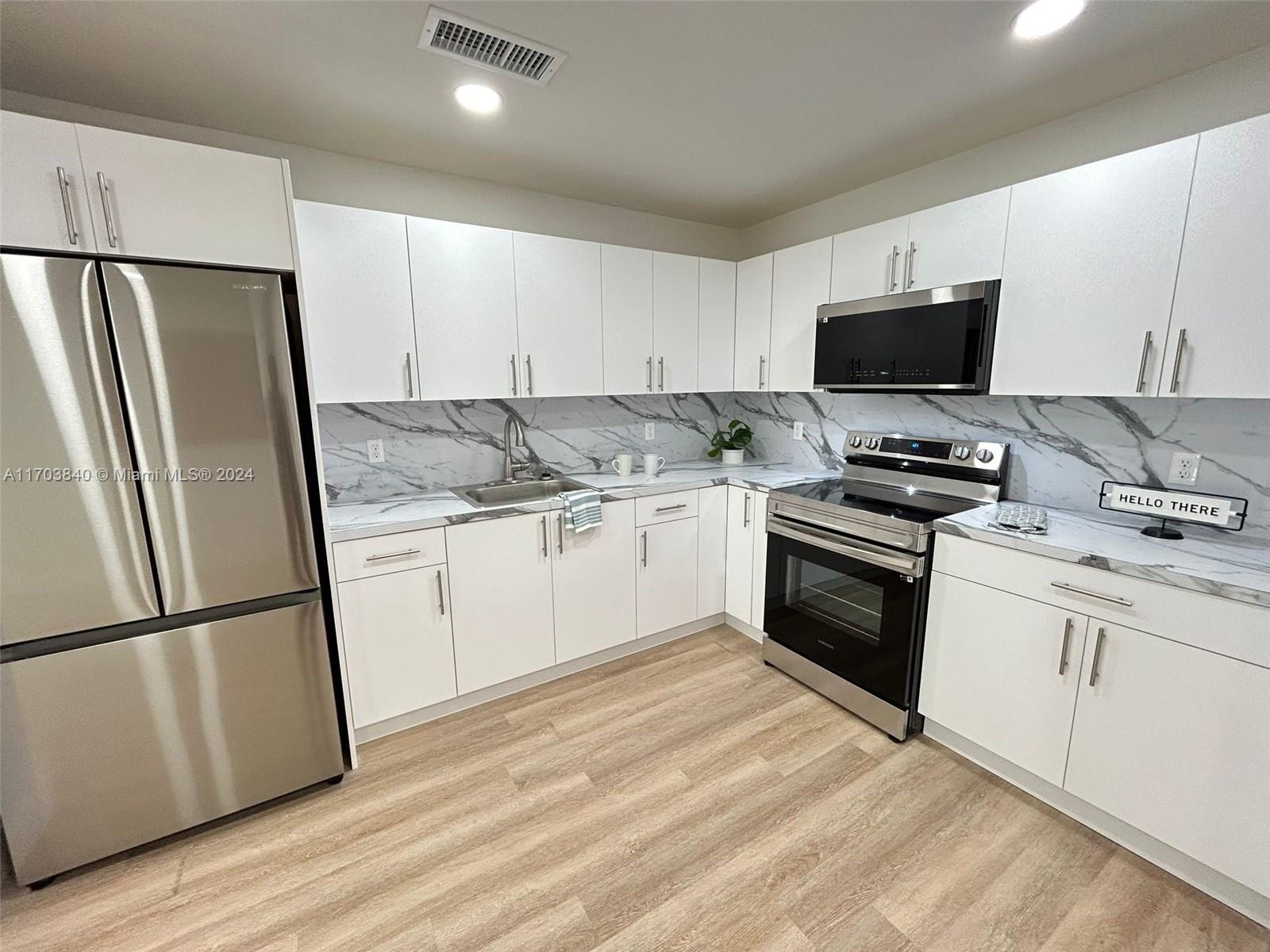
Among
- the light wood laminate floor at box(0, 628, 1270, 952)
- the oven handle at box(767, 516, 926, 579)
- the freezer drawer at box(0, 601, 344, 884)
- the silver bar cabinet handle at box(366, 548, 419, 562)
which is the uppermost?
the silver bar cabinet handle at box(366, 548, 419, 562)

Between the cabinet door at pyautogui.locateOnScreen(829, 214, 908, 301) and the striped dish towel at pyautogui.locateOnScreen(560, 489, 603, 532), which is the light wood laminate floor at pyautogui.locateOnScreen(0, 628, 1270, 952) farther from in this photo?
the cabinet door at pyautogui.locateOnScreen(829, 214, 908, 301)

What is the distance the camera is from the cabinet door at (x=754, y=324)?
10.2 ft

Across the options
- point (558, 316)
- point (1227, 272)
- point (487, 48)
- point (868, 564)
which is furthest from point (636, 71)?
point (868, 564)

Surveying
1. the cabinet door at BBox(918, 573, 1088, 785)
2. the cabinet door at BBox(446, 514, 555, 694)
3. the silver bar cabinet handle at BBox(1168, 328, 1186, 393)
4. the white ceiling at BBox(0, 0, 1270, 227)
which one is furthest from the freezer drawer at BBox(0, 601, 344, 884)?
the silver bar cabinet handle at BBox(1168, 328, 1186, 393)

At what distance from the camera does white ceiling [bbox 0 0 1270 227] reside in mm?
1490

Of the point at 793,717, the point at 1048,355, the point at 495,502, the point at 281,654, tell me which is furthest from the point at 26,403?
the point at 1048,355

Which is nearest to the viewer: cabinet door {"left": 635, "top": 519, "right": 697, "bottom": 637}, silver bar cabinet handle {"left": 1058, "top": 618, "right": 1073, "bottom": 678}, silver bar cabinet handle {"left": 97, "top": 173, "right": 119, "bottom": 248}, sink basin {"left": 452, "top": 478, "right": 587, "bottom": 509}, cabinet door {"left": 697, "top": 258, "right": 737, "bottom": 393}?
silver bar cabinet handle {"left": 97, "top": 173, "right": 119, "bottom": 248}

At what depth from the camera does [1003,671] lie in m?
1.91

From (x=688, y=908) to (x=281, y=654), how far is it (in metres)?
1.56

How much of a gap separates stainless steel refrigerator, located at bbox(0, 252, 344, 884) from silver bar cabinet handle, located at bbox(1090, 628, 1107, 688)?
261cm

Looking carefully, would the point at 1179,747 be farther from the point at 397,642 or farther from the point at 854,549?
the point at 397,642

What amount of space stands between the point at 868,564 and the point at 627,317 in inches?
69.4

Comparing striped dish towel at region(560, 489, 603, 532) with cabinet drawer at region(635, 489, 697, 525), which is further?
cabinet drawer at region(635, 489, 697, 525)

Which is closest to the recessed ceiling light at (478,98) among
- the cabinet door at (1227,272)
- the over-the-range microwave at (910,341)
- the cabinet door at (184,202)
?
the cabinet door at (184,202)
